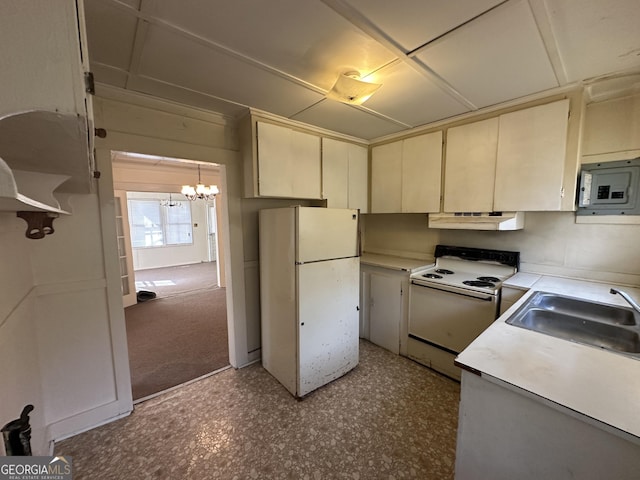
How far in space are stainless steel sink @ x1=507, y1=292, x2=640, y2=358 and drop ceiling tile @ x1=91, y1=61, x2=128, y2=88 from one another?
9.24 feet

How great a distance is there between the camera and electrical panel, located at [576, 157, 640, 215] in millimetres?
1897

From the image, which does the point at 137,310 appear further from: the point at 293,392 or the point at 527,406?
the point at 527,406

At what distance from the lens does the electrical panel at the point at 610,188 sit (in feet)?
6.23

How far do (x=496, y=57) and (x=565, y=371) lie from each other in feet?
5.49

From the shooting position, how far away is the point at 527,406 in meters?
0.96

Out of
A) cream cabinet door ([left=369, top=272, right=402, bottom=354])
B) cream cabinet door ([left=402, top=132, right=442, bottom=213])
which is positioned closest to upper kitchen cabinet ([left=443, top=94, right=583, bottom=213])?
cream cabinet door ([left=402, top=132, right=442, bottom=213])

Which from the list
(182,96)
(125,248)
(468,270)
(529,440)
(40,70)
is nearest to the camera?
(40,70)

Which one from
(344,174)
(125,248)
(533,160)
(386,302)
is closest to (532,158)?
(533,160)

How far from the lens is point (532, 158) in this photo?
6.68ft

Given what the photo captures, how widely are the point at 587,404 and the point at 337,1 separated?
180cm

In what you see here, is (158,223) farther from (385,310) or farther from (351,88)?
(351,88)

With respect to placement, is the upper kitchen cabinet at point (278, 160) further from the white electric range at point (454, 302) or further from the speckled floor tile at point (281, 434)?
the speckled floor tile at point (281, 434)

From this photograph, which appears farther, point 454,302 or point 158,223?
point 158,223

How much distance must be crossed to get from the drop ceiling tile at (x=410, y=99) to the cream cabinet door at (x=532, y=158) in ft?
1.50
